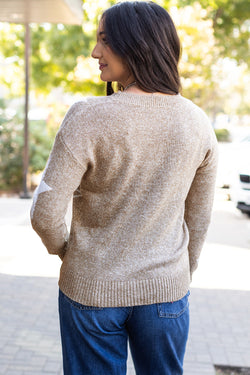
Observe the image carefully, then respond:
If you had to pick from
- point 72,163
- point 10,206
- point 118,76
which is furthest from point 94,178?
point 10,206

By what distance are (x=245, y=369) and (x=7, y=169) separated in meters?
9.10

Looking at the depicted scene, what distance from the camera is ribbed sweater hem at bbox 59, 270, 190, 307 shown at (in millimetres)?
1470

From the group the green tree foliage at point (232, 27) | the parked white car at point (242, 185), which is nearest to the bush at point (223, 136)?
the green tree foliage at point (232, 27)

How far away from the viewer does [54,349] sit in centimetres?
354

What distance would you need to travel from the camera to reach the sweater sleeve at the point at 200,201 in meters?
1.63

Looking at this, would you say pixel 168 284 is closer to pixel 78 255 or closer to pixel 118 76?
pixel 78 255

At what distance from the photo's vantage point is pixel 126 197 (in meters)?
1.44

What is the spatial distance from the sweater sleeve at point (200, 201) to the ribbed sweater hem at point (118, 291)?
318 millimetres

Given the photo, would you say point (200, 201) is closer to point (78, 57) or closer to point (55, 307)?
point (55, 307)

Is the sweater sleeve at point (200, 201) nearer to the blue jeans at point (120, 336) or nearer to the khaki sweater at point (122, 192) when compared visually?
the khaki sweater at point (122, 192)

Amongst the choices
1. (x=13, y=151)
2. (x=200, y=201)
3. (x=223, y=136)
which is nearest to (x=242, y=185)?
(x=13, y=151)

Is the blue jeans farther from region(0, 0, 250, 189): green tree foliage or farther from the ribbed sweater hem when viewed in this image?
region(0, 0, 250, 189): green tree foliage

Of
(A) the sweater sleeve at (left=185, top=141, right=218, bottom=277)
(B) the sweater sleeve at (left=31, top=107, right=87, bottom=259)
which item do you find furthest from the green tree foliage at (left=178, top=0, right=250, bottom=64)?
(B) the sweater sleeve at (left=31, top=107, right=87, bottom=259)

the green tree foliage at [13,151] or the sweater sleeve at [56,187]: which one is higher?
the sweater sleeve at [56,187]
